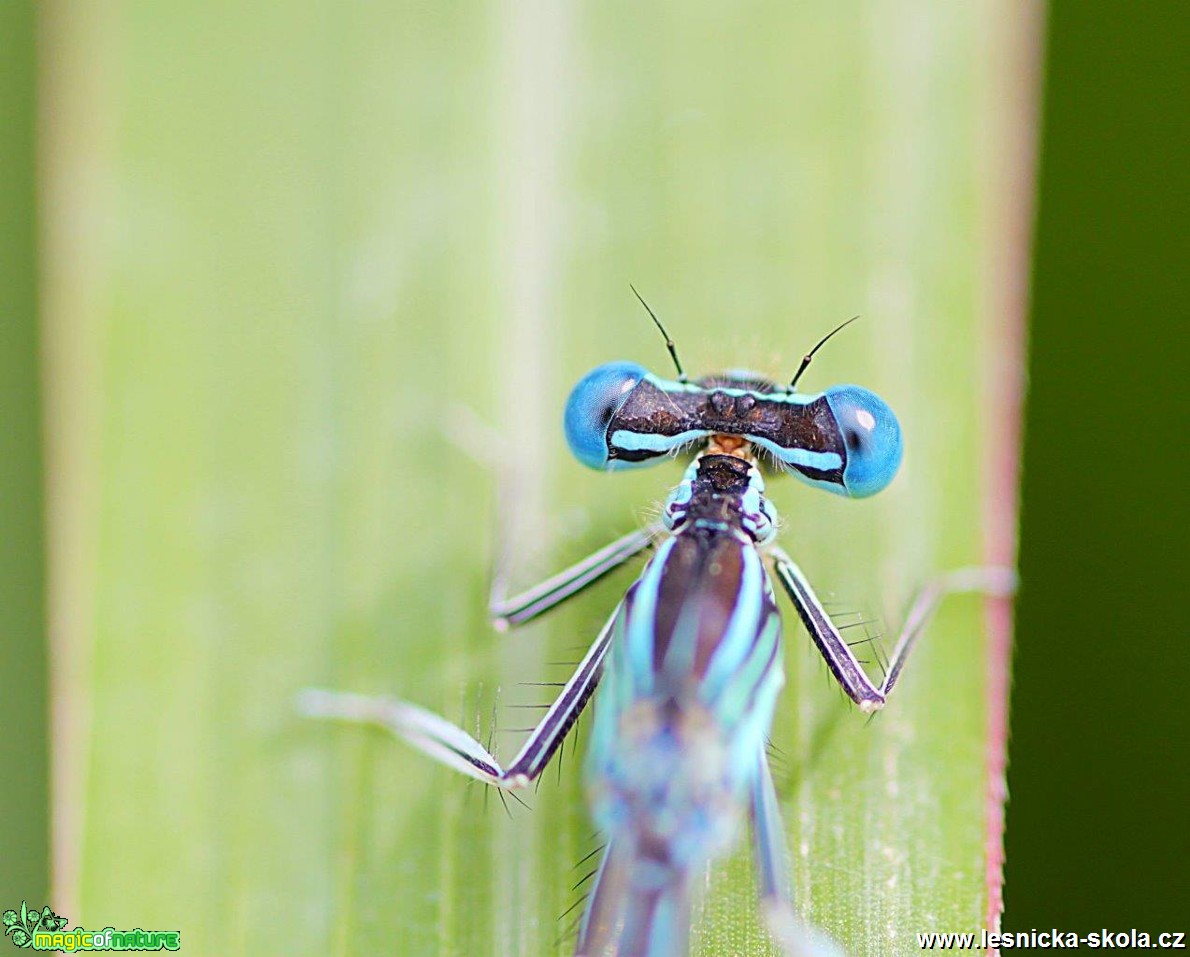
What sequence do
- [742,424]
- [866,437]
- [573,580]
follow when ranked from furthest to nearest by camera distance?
[573,580]
[742,424]
[866,437]

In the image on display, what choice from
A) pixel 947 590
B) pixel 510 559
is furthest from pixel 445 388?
pixel 947 590

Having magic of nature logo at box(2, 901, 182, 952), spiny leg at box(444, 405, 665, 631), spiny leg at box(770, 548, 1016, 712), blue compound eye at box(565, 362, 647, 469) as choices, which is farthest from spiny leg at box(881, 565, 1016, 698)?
magic of nature logo at box(2, 901, 182, 952)

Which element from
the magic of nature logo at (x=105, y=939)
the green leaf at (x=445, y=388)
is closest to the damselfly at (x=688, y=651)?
the green leaf at (x=445, y=388)

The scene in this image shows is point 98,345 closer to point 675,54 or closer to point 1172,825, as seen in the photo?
point 675,54

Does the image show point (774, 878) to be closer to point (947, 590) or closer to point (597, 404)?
point (947, 590)

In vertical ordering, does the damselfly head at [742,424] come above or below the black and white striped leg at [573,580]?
above

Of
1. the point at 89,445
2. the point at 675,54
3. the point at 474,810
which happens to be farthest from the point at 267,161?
the point at 474,810

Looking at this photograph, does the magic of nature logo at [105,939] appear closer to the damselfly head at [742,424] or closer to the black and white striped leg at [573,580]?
the black and white striped leg at [573,580]
